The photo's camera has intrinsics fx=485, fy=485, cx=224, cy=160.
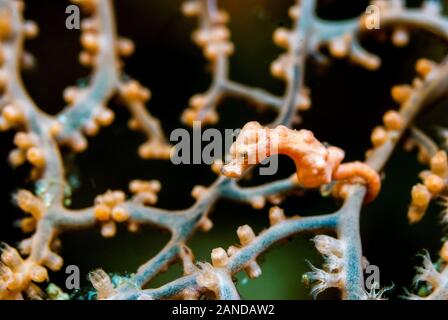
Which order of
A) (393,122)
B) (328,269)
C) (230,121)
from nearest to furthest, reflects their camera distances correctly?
(328,269) < (393,122) < (230,121)

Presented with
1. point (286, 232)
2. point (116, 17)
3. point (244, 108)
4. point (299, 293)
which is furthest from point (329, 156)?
point (116, 17)

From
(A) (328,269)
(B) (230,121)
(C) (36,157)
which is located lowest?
(A) (328,269)

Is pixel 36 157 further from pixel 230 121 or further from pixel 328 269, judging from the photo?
pixel 328 269

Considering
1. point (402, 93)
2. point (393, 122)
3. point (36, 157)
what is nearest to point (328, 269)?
point (393, 122)

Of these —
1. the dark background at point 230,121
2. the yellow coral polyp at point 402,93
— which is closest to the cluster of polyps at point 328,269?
the dark background at point 230,121

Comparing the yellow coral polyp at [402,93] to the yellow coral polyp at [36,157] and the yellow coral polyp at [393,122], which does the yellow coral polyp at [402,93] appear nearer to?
the yellow coral polyp at [393,122]

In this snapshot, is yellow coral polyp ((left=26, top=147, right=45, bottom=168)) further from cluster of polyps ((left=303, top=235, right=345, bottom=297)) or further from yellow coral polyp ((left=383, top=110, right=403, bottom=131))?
yellow coral polyp ((left=383, top=110, right=403, bottom=131))
